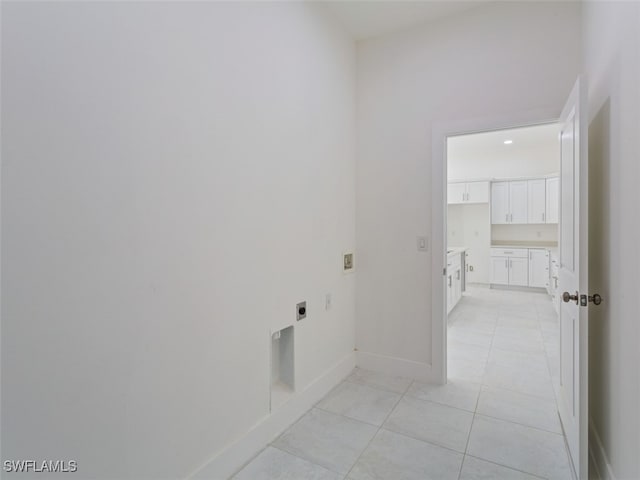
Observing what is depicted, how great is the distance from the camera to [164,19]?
1.34 metres

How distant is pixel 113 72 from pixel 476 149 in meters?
6.50

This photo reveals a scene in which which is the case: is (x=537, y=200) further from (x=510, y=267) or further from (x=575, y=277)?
(x=575, y=277)

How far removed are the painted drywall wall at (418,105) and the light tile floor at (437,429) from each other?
1.38ft

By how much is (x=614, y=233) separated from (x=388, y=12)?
85.1 inches

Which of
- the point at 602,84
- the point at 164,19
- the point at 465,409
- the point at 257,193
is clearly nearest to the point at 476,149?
the point at 602,84

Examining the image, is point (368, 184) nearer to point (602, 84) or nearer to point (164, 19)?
point (602, 84)

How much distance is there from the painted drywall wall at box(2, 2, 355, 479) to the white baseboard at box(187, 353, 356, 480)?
5 cm

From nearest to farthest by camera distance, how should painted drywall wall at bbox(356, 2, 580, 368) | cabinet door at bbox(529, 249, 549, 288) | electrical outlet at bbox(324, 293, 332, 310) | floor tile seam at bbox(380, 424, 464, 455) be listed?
floor tile seam at bbox(380, 424, 464, 455)
painted drywall wall at bbox(356, 2, 580, 368)
electrical outlet at bbox(324, 293, 332, 310)
cabinet door at bbox(529, 249, 549, 288)

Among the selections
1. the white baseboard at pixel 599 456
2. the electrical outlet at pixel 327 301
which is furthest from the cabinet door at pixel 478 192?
the white baseboard at pixel 599 456

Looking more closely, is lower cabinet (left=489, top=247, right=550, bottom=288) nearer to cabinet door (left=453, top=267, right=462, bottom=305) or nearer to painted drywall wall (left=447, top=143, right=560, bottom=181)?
painted drywall wall (left=447, top=143, right=560, bottom=181)

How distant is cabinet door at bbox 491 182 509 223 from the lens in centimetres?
680

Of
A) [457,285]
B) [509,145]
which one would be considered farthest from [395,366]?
[509,145]

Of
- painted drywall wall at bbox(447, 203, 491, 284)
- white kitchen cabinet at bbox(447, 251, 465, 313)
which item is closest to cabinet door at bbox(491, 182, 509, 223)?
painted drywall wall at bbox(447, 203, 491, 284)

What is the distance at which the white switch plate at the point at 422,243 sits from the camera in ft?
8.66
